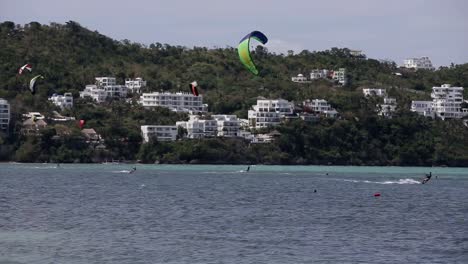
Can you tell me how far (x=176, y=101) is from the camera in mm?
171875

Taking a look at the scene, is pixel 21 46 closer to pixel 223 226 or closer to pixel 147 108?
pixel 147 108

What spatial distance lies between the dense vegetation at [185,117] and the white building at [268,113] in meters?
5.82

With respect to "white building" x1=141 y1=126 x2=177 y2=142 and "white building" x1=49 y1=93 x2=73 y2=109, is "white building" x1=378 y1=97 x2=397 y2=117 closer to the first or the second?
"white building" x1=141 y1=126 x2=177 y2=142

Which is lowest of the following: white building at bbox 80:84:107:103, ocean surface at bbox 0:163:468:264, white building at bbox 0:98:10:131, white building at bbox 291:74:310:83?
ocean surface at bbox 0:163:468:264

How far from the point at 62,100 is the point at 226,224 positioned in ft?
372

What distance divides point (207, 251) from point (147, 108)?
12836 centimetres

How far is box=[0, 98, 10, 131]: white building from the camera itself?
143125 mm

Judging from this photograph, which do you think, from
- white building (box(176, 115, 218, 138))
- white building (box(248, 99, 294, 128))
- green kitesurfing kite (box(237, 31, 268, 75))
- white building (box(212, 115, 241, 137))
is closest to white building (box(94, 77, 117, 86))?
white building (box(248, 99, 294, 128))

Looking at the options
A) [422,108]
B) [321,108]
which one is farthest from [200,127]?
[422,108]

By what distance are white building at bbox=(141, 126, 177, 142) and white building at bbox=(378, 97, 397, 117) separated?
3607 centimetres

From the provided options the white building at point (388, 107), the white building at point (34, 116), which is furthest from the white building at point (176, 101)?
the white building at point (388, 107)

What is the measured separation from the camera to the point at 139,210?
177ft

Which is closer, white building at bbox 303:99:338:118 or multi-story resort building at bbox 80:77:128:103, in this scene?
white building at bbox 303:99:338:118

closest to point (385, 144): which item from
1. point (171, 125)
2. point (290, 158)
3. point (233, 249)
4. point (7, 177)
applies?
point (290, 158)
